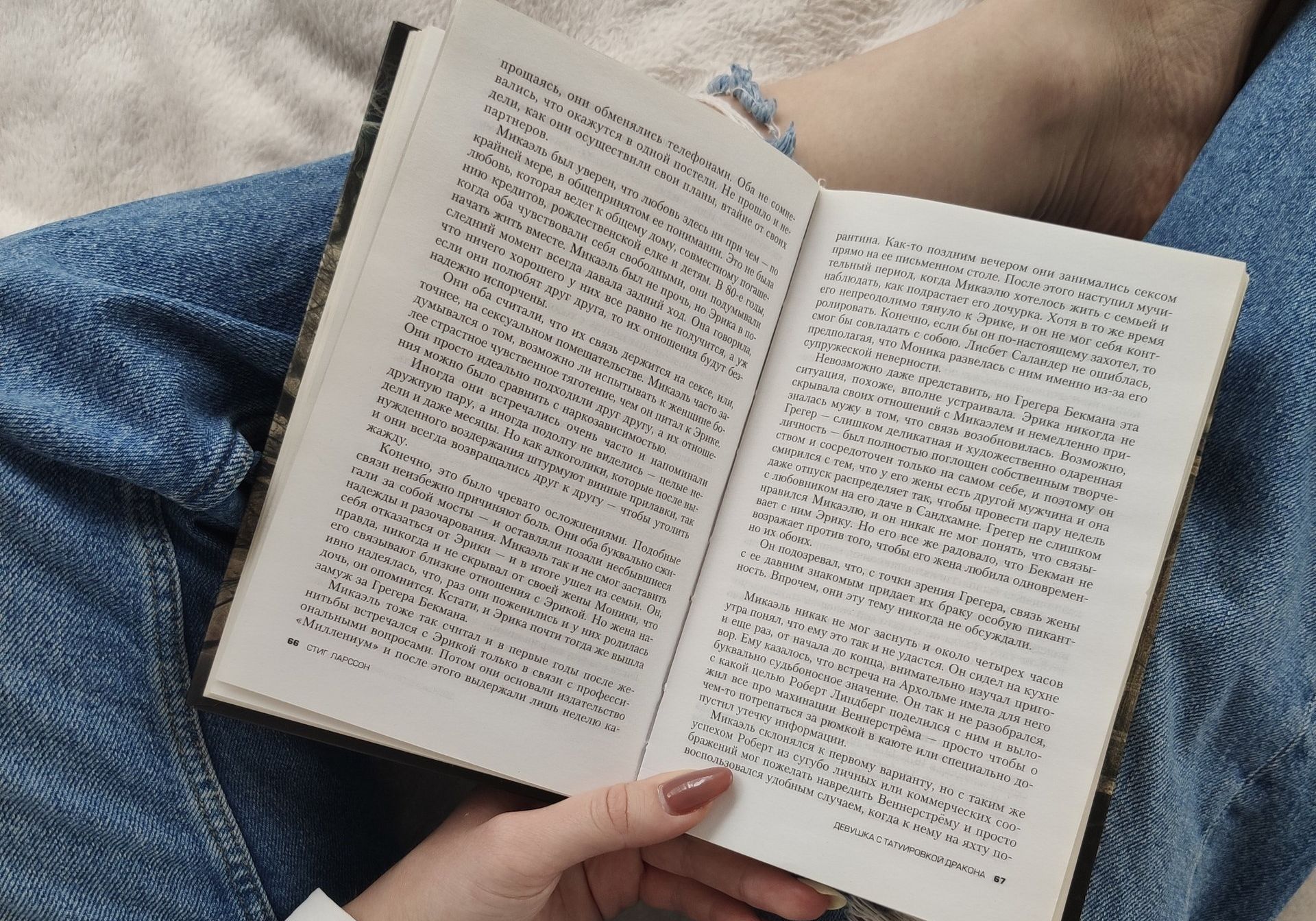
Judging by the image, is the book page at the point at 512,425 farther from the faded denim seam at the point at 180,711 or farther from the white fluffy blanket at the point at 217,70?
the white fluffy blanket at the point at 217,70

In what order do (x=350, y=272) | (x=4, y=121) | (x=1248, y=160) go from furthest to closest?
(x=4, y=121), (x=1248, y=160), (x=350, y=272)

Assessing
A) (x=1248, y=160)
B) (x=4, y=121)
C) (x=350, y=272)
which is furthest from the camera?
(x=4, y=121)

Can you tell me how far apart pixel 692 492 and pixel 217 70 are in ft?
1.93

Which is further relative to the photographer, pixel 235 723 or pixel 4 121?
pixel 4 121

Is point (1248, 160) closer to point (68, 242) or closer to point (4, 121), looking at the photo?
point (68, 242)

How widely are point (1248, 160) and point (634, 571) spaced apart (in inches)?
20.5

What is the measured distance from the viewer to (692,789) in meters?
0.50

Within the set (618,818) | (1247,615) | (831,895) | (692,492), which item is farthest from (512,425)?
(1247,615)

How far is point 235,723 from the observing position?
1.84 ft

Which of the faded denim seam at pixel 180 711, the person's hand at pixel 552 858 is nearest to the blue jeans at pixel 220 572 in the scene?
the faded denim seam at pixel 180 711

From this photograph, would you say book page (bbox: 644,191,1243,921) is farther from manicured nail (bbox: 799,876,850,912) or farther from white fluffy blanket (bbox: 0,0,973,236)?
white fluffy blanket (bbox: 0,0,973,236)

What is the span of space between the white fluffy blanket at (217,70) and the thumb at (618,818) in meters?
0.61

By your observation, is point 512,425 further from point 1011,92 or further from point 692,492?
point 1011,92

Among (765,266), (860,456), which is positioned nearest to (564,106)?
(765,266)
